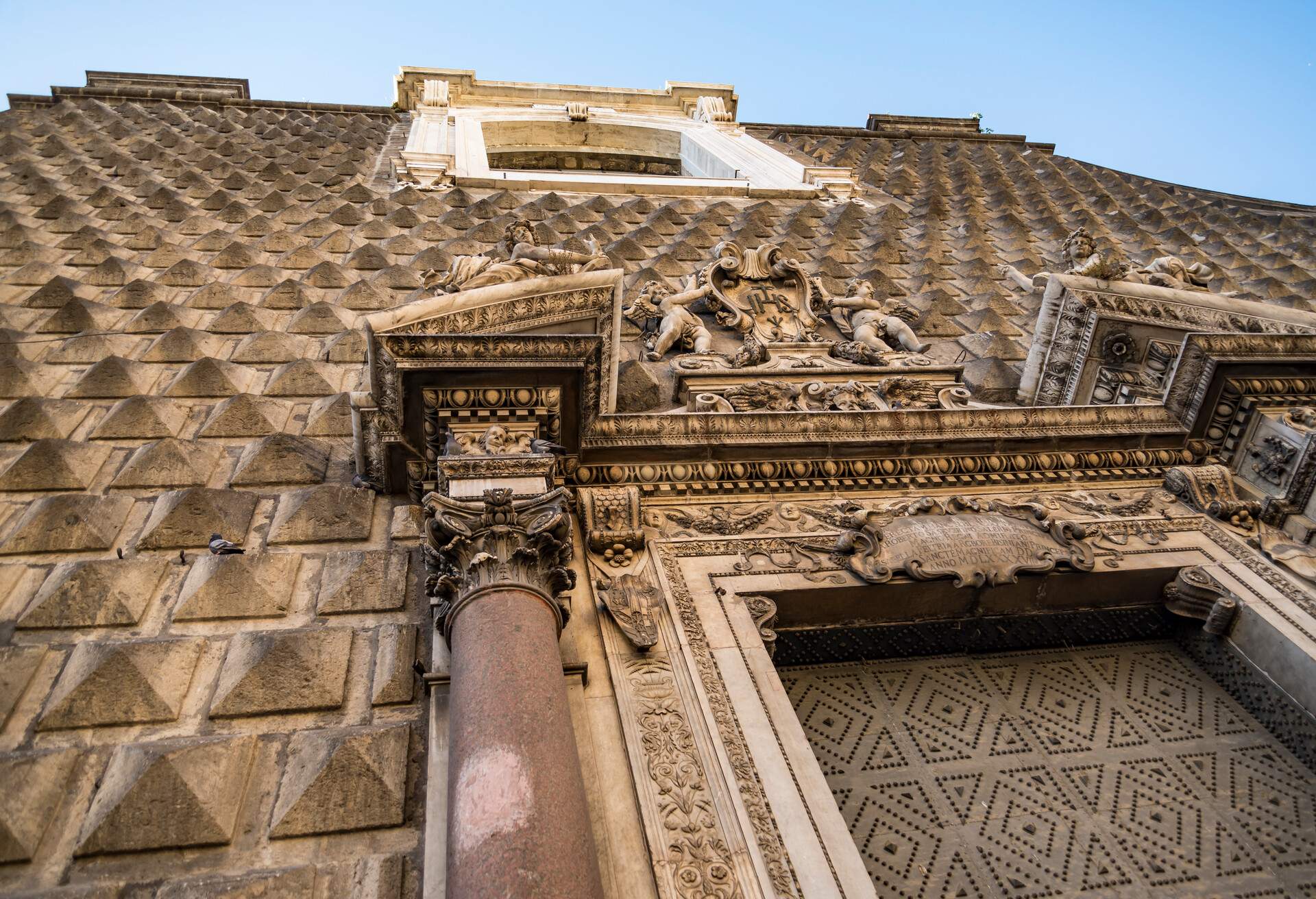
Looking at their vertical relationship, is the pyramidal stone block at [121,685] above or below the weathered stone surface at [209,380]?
below

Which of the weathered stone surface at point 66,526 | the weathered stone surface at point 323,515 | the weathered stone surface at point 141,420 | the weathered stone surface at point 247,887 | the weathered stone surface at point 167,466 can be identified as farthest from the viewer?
the weathered stone surface at point 141,420

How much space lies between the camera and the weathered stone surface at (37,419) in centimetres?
679

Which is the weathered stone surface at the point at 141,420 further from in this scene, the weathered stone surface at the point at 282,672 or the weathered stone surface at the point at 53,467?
the weathered stone surface at the point at 282,672

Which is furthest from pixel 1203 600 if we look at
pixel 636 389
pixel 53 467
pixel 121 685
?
pixel 53 467

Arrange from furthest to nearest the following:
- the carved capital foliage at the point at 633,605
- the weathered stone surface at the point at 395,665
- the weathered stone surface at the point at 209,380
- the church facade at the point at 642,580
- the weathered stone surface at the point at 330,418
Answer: the weathered stone surface at the point at 209,380
the weathered stone surface at the point at 330,418
the carved capital foliage at the point at 633,605
the weathered stone surface at the point at 395,665
the church facade at the point at 642,580

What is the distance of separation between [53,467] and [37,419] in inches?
30.8

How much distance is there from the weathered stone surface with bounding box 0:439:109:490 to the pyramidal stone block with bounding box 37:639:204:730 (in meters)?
1.76

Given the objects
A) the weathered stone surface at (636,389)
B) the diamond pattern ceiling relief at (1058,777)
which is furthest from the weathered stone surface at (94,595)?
the diamond pattern ceiling relief at (1058,777)

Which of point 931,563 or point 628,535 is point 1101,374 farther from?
point 628,535

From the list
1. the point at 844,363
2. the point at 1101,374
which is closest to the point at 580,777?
the point at 844,363

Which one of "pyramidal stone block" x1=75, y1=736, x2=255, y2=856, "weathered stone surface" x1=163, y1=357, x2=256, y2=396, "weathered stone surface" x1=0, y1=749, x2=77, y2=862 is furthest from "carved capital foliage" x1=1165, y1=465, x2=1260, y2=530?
"weathered stone surface" x1=163, y1=357, x2=256, y2=396

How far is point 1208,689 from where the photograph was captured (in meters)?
6.21

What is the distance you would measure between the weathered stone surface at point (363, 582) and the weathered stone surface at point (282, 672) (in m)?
0.28

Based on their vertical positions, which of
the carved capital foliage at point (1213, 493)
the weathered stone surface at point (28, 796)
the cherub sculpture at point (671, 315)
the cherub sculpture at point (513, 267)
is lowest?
the weathered stone surface at point (28, 796)
